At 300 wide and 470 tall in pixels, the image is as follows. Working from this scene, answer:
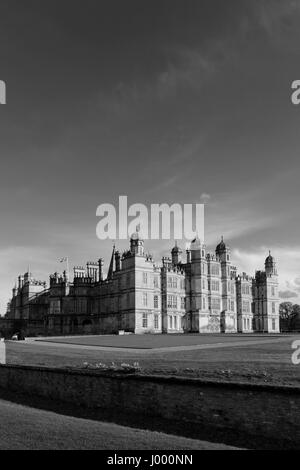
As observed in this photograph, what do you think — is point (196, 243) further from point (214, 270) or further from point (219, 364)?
point (219, 364)

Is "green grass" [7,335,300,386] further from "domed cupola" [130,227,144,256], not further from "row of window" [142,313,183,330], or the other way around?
"row of window" [142,313,183,330]

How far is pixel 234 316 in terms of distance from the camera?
91.6m

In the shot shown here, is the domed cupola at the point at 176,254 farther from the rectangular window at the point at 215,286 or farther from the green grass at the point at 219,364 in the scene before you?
the green grass at the point at 219,364

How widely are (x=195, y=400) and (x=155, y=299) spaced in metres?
62.6

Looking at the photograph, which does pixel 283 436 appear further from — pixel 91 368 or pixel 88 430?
pixel 91 368

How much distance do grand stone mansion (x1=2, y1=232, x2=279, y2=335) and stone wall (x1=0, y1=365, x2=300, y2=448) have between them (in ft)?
172

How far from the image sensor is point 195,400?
17688mm

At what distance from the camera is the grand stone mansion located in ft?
251

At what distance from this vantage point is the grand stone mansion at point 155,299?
Result: 251 ft

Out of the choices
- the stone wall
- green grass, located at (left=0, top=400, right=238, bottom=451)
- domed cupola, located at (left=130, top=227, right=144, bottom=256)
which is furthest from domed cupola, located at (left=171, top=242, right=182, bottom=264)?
green grass, located at (left=0, top=400, right=238, bottom=451)

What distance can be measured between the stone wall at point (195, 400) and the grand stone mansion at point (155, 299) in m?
52.4

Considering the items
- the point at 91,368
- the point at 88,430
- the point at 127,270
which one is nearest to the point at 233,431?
the point at 88,430

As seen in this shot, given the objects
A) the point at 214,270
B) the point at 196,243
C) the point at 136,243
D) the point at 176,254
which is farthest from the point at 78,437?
the point at 176,254
